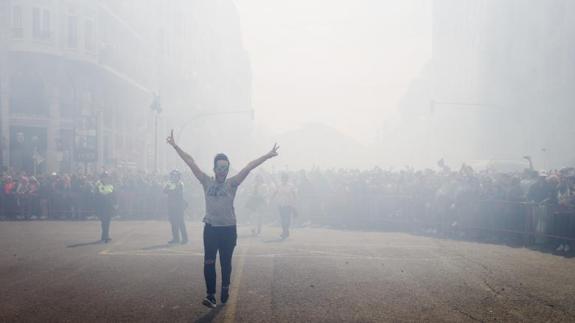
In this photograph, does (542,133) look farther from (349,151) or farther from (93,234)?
(349,151)

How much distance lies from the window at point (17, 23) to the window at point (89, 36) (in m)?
4.36

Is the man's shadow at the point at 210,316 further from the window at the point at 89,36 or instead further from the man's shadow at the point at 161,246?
the window at the point at 89,36

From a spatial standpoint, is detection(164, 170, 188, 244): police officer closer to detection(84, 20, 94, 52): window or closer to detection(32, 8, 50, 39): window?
detection(32, 8, 50, 39): window

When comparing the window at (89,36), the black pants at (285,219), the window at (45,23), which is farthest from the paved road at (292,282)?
the window at (89,36)

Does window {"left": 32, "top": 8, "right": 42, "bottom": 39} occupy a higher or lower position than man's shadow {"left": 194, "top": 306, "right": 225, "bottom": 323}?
higher

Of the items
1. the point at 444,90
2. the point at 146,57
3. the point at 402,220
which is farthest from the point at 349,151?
the point at 402,220

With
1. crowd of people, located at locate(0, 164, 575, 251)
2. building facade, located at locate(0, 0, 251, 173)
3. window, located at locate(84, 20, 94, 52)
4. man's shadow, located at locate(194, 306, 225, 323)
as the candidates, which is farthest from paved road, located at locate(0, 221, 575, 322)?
window, located at locate(84, 20, 94, 52)

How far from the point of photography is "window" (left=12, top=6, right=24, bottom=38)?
32.9m

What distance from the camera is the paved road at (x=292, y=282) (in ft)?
21.9

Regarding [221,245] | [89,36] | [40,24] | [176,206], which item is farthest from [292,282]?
[89,36]

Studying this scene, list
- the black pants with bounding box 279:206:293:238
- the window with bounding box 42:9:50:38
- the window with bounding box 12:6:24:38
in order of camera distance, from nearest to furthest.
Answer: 1. the black pants with bounding box 279:206:293:238
2. the window with bounding box 12:6:24:38
3. the window with bounding box 42:9:50:38

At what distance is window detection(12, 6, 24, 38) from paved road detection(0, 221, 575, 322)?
914 inches

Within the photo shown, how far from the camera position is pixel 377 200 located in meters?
19.2

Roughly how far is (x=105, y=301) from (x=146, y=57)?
47.2m
